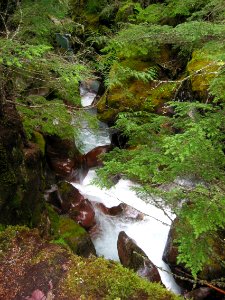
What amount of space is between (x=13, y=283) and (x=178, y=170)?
7.83ft

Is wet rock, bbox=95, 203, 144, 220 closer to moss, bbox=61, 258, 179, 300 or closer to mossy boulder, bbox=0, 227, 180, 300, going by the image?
mossy boulder, bbox=0, 227, 180, 300

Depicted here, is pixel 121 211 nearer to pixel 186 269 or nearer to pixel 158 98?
pixel 186 269

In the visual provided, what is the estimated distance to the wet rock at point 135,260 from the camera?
6523mm

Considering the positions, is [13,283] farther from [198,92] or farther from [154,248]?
[198,92]

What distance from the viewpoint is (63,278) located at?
2785 millimetres

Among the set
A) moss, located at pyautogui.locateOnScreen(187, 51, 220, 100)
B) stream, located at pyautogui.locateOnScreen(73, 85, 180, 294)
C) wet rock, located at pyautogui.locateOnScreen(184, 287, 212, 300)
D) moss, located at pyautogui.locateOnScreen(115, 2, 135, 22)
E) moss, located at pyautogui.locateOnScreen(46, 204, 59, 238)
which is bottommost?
stream, located at pyautogui.locateOnScreen(73, 85, 180, 294)

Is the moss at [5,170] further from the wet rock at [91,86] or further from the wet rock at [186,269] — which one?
the wet rock at [91,86]

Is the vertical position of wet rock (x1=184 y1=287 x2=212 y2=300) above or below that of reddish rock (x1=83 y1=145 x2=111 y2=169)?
above

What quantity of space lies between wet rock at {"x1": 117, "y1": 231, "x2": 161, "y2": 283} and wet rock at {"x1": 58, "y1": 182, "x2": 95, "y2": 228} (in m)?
1.39

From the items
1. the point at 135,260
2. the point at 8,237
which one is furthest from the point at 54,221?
the point at 8,237

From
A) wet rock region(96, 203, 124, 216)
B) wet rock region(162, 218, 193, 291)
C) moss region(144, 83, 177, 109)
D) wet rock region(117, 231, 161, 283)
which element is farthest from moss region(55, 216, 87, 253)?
moss region(144, 83, 177, 109)

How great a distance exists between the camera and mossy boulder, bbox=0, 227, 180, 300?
2646 millimetres

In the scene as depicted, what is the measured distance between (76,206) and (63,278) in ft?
19.4

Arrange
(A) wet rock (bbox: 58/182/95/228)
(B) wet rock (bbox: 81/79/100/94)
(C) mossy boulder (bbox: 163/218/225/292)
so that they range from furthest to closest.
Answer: (B) wet rock (bbox: 81/79/100/94) → (A) wet rock (bbox: 58/182/95/228) → (C) mossy boulder (bbox: 163/218/225/292)
